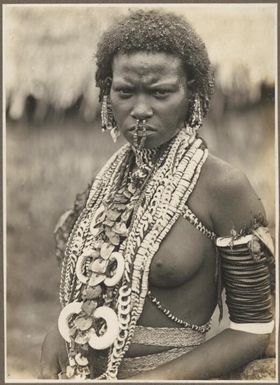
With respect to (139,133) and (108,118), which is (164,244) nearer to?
(139,133)

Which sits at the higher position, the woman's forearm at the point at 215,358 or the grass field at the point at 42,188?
the grass field at the point at 42,188

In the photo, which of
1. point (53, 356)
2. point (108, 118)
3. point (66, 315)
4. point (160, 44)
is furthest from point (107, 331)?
point (160, 44)

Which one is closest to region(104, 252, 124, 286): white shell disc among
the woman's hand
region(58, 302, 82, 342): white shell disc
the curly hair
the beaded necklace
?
the beaded necklace

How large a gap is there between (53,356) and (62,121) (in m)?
0.76

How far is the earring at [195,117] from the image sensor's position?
206 centimetres

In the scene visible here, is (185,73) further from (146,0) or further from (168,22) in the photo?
(146,0)

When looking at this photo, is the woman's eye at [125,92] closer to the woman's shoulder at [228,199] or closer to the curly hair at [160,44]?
the curly hair at [160,44]

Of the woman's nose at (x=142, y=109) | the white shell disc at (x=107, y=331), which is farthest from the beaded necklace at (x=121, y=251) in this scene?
the woman's nose at (x=142, y=109)

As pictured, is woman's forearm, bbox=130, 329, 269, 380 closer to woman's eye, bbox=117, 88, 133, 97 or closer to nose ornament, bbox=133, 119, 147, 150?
nose ornament, bbox=133, 119, 147, 150

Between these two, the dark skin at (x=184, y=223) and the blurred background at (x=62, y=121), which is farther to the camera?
the blurred background at (x=62, y=121)

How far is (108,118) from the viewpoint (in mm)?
2123

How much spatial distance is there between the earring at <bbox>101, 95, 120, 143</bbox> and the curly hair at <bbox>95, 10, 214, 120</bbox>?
0.03 m

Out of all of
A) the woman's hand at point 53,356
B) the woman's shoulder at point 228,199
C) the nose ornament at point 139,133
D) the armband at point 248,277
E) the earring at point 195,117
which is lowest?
the woman's hand at point 53,356

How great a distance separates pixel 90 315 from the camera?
6.65ft
